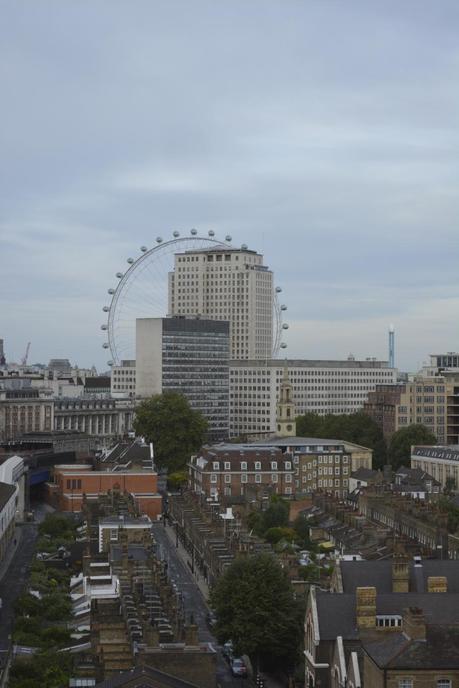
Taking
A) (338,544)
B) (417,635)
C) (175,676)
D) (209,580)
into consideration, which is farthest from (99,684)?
(338,544)

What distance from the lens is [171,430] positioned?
566 feet

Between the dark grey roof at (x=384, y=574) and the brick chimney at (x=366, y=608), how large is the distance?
5.55m

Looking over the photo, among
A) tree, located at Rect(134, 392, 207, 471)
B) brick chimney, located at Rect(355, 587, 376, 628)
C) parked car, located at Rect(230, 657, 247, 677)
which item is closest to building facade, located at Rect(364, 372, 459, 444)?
tree, located at Rect(134, 392, 207, 471)

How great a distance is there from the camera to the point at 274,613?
6531 cm

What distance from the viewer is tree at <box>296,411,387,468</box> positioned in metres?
176

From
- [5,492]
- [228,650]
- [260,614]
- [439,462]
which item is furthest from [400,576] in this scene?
[439,462]

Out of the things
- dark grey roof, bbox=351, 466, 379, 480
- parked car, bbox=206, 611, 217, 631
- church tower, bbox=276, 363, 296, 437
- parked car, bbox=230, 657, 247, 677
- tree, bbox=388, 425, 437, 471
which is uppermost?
church tower, bbox=276, 363, 296, 437

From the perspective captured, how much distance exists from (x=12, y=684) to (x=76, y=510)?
8275 centimetres

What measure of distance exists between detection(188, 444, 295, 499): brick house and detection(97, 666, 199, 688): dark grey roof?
85528 mm

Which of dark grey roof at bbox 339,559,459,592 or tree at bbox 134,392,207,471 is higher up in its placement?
tree at bbox 134,392,207,471

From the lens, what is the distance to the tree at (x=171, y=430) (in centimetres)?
17050

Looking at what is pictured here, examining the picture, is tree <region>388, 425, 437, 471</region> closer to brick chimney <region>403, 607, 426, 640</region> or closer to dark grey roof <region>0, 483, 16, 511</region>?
dark grey roof <region>0, 483, 16, 511</region>

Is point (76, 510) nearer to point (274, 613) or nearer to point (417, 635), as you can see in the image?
point (274, 613)

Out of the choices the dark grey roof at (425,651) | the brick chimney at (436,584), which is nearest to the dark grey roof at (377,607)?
the brick chimney at (436,584)
